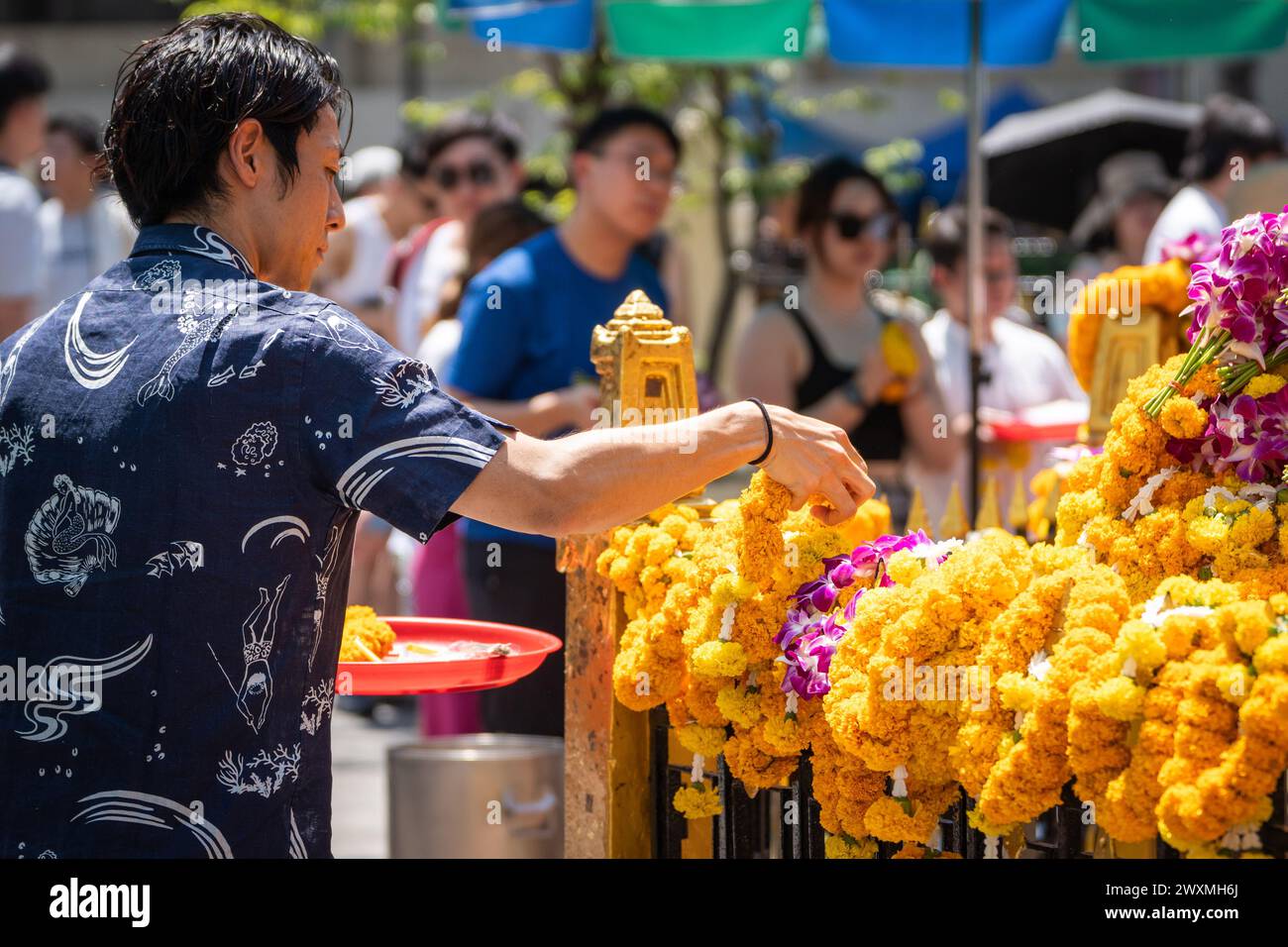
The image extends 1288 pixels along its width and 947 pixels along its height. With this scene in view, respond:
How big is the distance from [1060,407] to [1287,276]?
11.2 ft

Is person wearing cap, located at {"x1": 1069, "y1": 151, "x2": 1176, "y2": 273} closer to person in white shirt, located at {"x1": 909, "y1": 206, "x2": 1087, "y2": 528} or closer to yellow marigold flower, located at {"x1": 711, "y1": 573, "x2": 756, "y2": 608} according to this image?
person in white shirt, located at {"x1": 909, "y1": 206, "x2": 1087, "y2": 528}

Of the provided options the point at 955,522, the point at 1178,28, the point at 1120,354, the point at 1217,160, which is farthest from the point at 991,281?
the point at 955,522

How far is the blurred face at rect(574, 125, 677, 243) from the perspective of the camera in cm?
455

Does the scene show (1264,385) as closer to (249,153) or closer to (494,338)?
(249,153)

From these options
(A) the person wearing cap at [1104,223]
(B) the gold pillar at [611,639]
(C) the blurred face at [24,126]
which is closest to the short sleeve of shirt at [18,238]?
(C) the blurred face at [24,126]

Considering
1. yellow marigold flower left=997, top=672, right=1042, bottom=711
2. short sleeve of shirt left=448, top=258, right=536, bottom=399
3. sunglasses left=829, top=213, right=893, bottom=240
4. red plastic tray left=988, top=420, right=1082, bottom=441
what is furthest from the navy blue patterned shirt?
sunglasses left=829, top=213, right=893, bottom=240

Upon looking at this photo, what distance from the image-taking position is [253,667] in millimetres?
2014

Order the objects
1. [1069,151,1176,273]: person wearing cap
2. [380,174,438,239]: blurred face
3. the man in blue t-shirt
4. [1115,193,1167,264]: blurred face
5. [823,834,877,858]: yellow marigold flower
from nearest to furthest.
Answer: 1. [823,834,877,858]: yellow marigold flower
2. the man in blue t-shirt
3. [1115,193,1167,264]: blurred face
4. [380,174,438,239]: blurred face
5. [1069,151,1176,273]: person wearing cap

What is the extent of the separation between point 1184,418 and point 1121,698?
1.73 ft

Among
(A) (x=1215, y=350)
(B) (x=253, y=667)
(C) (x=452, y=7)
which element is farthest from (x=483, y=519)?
(C) (x=452, y=7)

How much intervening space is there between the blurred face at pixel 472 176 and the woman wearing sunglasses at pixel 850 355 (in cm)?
181

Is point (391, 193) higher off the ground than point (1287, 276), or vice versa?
point (391, 193)

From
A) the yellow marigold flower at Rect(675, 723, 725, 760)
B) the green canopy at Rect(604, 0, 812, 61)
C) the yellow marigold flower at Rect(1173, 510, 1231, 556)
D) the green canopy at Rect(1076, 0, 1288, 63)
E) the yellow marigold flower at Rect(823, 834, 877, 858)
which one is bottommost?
the yellow marigold flower at Rect(823, 834, 877, 858)

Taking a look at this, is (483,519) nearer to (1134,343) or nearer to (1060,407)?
(1134,343)
